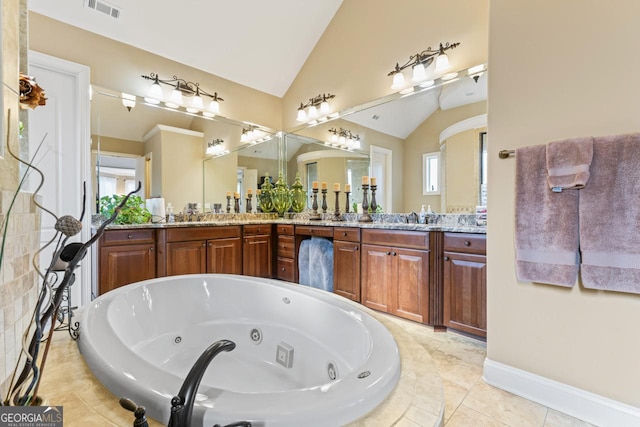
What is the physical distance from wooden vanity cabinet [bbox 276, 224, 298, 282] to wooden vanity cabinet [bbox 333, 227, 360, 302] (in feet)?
2.12

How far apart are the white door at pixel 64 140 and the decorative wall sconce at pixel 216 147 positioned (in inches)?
47.8

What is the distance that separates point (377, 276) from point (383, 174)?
45.8 inches

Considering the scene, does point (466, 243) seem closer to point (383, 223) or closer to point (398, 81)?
point (383, 223)

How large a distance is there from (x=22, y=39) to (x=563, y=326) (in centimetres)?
238

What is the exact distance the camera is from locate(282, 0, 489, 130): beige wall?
2463 millimetres

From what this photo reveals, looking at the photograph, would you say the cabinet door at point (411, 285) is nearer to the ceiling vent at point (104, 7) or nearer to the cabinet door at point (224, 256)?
the cabinet door at point (224, 256)

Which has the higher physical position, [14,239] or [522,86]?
[522,86]

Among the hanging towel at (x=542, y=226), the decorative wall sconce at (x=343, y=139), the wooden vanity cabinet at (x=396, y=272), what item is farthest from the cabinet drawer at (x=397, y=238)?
the decorative wall sconce at (x=343, y=139)

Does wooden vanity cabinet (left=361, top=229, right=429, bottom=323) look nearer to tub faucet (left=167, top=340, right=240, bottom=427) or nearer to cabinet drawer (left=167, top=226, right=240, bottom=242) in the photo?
cabinet drawer (left=167, top=226, right=240, bottom=242)

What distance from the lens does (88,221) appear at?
246cm

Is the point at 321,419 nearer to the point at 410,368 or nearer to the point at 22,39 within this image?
the point at 410,368

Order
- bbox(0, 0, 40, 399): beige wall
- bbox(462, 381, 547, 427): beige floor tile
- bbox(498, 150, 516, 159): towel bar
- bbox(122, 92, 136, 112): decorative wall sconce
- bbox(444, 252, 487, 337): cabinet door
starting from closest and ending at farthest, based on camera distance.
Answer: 1. bbox(0, 0, 40, 399): beige wall
2. bbox(462, 381, 547, 427): beige floor tile
3. bbox(498, 150, 516, 159): towel bar
4. bbox(444, 252, 487, 337): cabinet door
5. bbox(122, 92, 136, 112): decorative wall sconce

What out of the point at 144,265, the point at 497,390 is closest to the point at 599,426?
the point at 497,390

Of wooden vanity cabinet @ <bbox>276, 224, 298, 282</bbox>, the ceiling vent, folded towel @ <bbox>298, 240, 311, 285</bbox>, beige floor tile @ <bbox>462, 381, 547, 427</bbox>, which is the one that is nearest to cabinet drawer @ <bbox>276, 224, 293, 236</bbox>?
wooden vanity cabinet @ <bbox>276, 224, 298, 282</bbox>
